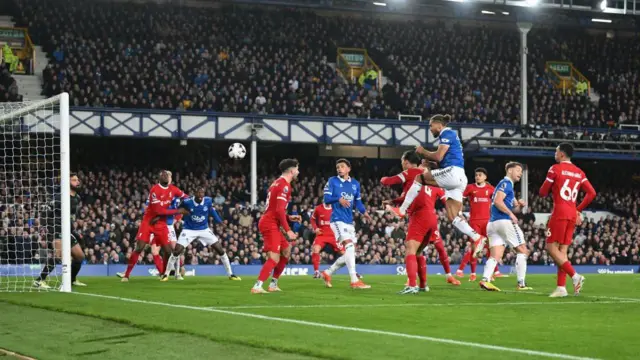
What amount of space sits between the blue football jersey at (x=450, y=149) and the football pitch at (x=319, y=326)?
220 cm

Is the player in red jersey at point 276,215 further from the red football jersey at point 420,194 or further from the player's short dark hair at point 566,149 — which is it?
the player's short dark hair at point 566,149

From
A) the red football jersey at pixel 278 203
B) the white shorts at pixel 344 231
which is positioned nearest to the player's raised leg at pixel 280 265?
the red football jersey at pixel 278 203

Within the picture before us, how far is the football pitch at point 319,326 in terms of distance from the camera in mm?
8586

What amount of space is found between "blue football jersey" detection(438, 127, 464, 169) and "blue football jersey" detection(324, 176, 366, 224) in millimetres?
3712

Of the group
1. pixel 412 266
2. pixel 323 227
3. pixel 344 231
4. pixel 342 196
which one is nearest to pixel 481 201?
pixel 323 227

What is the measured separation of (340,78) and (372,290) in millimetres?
31205

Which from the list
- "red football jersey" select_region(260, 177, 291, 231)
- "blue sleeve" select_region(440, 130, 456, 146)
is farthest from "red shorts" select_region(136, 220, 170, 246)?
"blue sleeve" select_region(440, 130, 456, 146)

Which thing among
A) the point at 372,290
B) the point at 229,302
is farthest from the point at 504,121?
the point at 229,302

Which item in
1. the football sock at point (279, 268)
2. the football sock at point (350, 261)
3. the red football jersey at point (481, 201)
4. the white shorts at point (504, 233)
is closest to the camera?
the football sock at point (279, 268)

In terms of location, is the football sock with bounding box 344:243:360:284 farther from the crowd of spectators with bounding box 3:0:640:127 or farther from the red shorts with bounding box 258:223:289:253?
the crowd of spectators with bounding box 3:0:640:127

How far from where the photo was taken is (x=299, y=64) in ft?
157

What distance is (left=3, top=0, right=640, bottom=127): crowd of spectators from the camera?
43.3 metres

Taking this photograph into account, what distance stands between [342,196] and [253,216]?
1968 centimetres

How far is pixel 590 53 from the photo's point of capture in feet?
190
